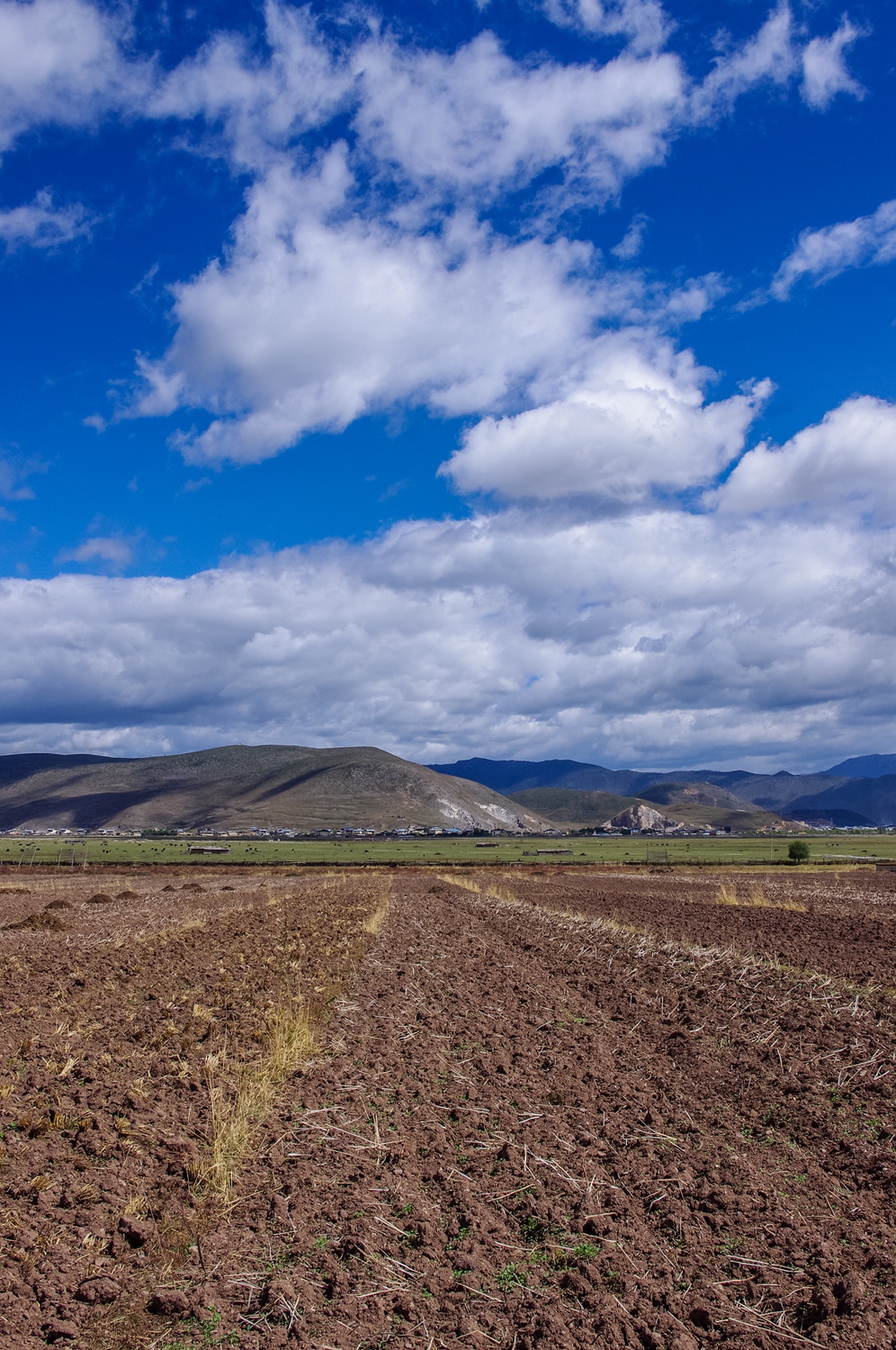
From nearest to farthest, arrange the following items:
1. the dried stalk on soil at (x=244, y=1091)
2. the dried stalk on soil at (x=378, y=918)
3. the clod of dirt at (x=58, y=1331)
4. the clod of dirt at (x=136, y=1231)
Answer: the clod of dirt at (x=58, y=1331)
the clod of dirt at (x=136, y=1231)
the dried stalk on soil at (x=244, y=1091)
the dried stalk on soil at (x=378, y=918)

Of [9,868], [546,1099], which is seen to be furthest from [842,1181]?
[9,868]

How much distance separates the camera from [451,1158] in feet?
25.1

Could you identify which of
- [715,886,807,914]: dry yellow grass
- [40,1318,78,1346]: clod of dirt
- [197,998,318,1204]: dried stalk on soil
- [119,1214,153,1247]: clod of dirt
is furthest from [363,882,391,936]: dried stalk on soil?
[40,1318,78,1346]: clod of dirt

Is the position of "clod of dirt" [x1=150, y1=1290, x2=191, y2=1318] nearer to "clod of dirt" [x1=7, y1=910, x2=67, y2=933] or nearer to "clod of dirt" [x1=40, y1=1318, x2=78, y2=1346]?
"clod of dirt" [x1=40, y1=1318, x2=78, y2=1346]

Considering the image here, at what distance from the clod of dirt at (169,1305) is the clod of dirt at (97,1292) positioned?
321 millimetres

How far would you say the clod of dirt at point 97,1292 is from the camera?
5.36 metres

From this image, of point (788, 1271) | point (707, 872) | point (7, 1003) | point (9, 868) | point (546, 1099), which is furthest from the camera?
point (9, 868)

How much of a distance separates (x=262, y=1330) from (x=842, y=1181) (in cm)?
512

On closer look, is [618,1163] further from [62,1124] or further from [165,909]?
[165,909]

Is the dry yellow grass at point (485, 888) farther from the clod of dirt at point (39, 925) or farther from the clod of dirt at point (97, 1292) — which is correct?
the clod of dirt at point (97, 1292)

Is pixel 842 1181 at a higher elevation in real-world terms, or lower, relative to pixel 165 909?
higher

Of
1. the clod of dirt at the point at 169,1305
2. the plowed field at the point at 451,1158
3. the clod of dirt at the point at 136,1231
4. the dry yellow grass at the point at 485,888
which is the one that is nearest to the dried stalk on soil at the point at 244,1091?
the plowed field at the point at 451,1158

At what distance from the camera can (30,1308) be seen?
5.22 m

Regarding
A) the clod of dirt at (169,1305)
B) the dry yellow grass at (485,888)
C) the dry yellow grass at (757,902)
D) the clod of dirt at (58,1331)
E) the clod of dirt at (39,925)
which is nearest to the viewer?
the clod of dirt at (58,1331)
